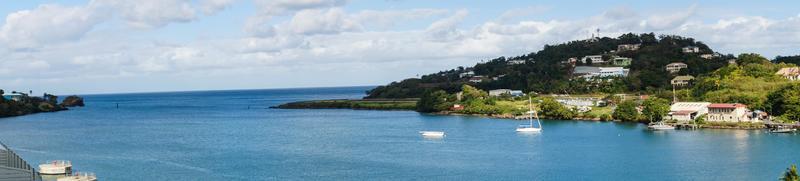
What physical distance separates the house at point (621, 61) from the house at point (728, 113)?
142ft

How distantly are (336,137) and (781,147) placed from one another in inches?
781

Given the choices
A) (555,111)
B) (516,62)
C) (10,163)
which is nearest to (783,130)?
(555,111)

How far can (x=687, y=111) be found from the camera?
1745 inches

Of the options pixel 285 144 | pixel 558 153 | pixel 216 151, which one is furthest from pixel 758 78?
pixel 216 151

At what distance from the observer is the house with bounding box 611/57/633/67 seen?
86463 mm

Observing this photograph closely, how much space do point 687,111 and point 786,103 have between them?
499cm

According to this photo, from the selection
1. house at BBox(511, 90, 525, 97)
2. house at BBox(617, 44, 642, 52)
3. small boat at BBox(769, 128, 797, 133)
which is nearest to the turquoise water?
small boat at BBox(769, 128, 797, 133)

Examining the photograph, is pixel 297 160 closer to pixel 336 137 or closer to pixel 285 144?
pixel 285 144

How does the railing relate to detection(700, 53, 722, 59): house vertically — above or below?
below

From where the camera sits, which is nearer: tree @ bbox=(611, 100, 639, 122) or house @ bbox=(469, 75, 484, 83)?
tree @ bbox=(611, 100, 639, 122)

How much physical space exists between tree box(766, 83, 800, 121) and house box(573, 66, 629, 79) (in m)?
32.1

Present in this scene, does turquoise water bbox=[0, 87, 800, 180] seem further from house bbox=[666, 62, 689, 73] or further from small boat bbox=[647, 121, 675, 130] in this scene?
house bbox=[666, 62, 689, 73]

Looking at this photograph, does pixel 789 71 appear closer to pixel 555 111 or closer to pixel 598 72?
pixel 555 111

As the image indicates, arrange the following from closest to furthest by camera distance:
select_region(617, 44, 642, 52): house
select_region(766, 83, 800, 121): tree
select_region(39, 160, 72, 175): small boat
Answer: select_region(39, 160, 72, 175): small boat, select_region(766, 83, 800, 121): tree, select_region(617, 44, 642, 52): house
